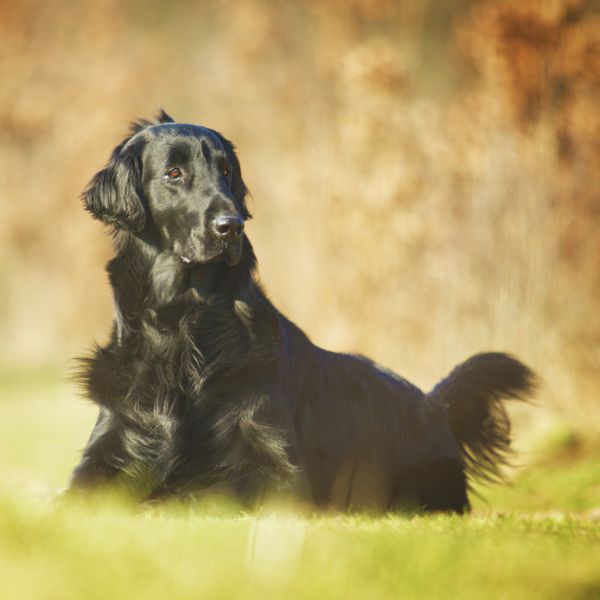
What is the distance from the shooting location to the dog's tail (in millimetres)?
4980

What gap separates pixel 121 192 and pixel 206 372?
85 cm

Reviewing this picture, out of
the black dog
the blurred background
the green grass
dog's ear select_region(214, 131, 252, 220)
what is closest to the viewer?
the green grass

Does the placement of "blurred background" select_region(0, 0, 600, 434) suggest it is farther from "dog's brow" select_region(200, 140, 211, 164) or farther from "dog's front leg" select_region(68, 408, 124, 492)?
"dog's front leg" select_region(68, 408, 124, 492)

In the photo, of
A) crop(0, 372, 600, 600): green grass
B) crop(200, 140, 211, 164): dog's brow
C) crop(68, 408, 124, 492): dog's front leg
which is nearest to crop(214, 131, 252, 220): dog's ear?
crop(200, 140, 211, 164): dog's brow

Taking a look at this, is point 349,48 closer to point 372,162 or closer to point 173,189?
point 372,162

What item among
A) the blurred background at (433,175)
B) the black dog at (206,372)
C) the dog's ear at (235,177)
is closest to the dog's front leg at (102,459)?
the black dog at (206,372)

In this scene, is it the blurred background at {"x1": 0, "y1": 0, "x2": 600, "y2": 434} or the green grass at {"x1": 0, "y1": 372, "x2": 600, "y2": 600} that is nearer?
the green grass at {"x1": 0, "y1": 372, "x2": 600, "y2": 600}

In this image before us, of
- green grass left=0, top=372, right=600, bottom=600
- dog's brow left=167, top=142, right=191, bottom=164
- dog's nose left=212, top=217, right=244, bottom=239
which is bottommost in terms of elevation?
green grass left=0, top=372, right=600, bottom=600

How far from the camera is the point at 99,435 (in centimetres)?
376

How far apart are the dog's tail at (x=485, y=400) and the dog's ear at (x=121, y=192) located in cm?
190

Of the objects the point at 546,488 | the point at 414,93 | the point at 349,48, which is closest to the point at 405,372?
the point at 546,488

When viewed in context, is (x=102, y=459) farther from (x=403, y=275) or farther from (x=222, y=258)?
(x=403, y=275)

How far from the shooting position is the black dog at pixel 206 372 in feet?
12.1

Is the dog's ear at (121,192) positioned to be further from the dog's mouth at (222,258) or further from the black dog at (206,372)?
the dog's mouth at (222,258)
